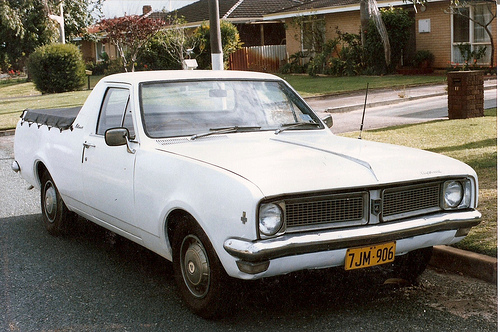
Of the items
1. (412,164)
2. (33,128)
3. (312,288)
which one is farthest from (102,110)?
(412,164)

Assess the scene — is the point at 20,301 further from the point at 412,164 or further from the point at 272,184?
the point at 412,164

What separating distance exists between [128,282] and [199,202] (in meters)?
1.45

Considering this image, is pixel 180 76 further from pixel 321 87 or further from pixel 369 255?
pixel 321 87

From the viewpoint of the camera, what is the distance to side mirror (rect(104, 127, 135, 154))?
207 inches

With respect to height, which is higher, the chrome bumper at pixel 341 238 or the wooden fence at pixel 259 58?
the wooden fence at pixel 259 58

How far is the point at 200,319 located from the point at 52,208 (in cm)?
295

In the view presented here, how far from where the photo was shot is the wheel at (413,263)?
17.0 feet

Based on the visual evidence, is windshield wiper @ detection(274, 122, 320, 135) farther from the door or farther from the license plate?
the license plate

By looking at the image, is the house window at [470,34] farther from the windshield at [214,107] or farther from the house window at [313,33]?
the windshield at [214,107]

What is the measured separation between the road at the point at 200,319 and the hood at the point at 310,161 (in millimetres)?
838

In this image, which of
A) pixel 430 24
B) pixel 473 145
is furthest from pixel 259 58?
pixel 473 145

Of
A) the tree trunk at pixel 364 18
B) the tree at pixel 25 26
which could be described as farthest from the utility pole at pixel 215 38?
the tree at pixel 25 26

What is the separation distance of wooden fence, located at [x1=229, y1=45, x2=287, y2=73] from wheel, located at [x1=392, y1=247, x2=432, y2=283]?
98.3ft

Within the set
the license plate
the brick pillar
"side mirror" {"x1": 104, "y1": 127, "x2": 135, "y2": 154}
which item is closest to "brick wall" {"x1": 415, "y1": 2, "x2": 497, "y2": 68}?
the brick pillar
